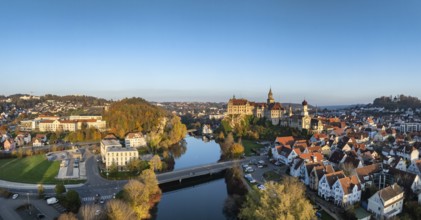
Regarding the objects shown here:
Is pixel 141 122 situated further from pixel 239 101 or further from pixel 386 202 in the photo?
pixel 386 202

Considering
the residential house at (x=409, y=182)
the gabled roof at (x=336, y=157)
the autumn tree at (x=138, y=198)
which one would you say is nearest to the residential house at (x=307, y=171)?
the gabled roof at (x=336, y=157)

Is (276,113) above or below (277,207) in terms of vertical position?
above

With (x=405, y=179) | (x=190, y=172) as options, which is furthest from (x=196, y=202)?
(x=405, y=179)

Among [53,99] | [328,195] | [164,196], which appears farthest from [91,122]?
[53,99]

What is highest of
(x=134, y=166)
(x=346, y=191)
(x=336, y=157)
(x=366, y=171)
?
(x=336, y=157)

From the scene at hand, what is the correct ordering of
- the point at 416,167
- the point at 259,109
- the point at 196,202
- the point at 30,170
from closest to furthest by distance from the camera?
the point at 196,202, the point at 416,167, the point at 30,170, the point at 259,109

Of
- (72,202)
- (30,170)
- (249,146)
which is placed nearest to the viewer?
(72,202)

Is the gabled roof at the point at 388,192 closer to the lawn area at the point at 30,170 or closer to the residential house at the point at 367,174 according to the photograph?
the residential house at the point at 367,174
